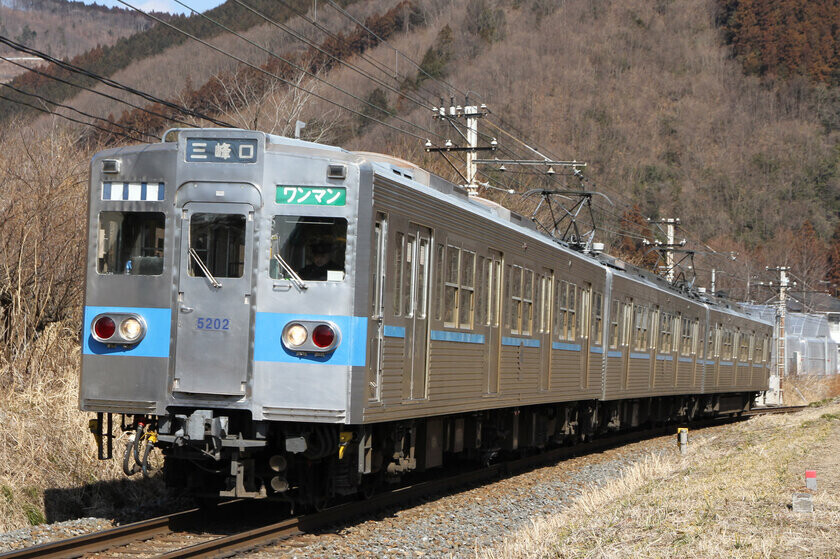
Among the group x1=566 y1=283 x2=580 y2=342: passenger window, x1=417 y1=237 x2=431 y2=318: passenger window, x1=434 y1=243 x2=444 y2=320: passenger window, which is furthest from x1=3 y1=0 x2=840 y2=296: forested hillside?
x1=417 y1=237 x2=431 y2=318: passenger window

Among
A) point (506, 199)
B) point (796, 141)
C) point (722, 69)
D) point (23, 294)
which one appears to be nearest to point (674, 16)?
point (722, 69)

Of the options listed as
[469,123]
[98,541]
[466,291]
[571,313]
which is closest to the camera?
[98,541]

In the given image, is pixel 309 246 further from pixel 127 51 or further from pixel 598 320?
pixel 127 51

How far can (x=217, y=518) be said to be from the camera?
10023 millimetres

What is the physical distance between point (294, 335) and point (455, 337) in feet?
9.15

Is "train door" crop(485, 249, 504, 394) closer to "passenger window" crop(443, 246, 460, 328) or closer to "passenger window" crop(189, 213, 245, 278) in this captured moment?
"passenger window" crop(443, 246, 460, 328)

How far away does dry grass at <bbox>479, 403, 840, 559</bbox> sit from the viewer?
7.68m

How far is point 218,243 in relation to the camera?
9.23 metres

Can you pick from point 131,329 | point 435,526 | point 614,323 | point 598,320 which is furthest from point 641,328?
point 131,329

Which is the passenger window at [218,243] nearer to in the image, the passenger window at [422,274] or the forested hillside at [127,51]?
the passenger window at [422,274]

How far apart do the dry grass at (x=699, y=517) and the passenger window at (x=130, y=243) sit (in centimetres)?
360

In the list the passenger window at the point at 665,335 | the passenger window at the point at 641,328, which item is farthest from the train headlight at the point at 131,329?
the passenger window at the point at 665,335

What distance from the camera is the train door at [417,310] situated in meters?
10.2

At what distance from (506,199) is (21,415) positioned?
97.6 feet
